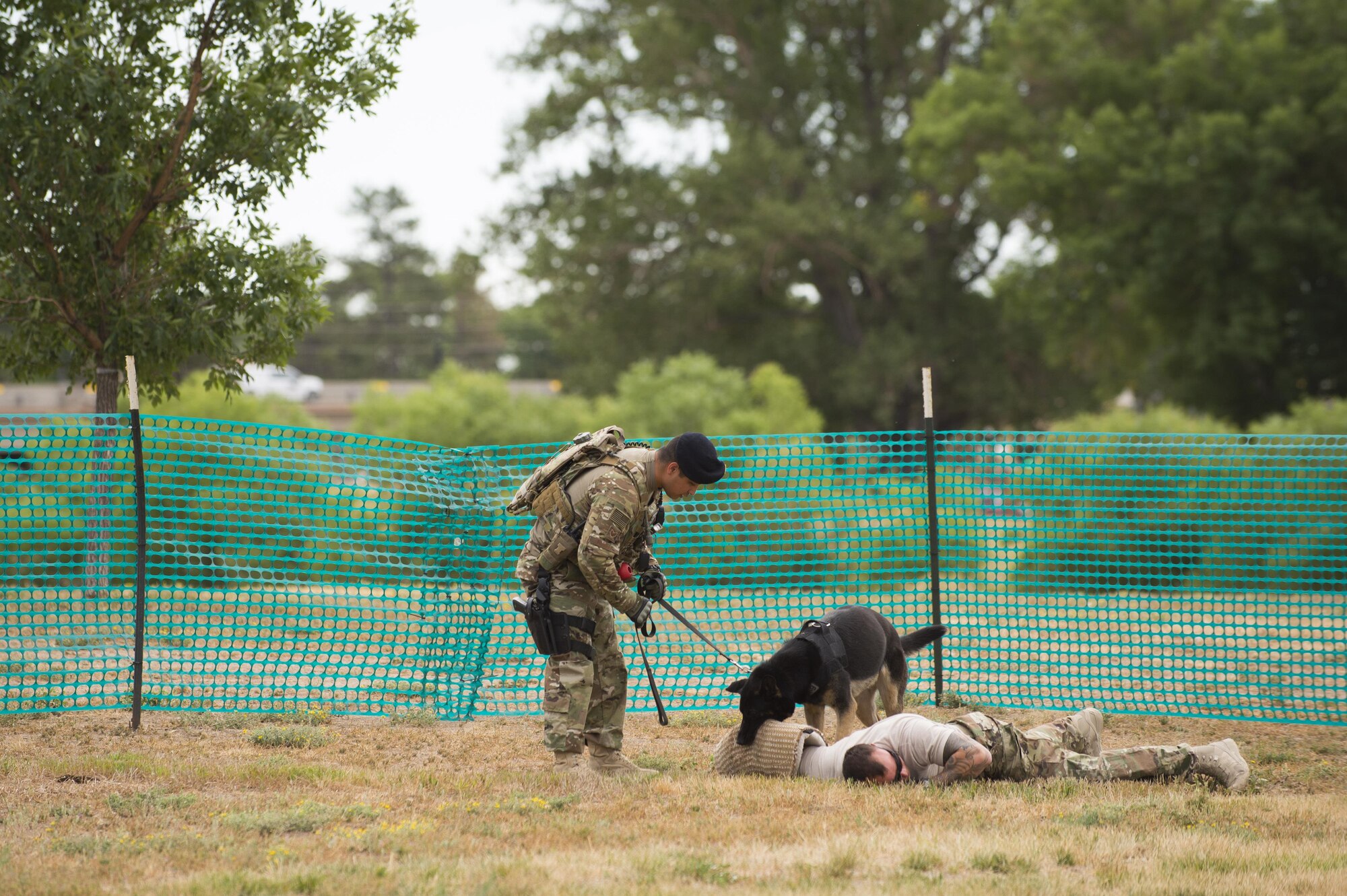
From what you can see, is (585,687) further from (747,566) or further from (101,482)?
(747,566)

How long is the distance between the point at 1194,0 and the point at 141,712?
25.6 meters

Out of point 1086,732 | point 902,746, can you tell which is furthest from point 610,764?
point 1086,732

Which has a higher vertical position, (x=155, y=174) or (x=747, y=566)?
(x=155, y=174)

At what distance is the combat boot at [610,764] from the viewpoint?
19.6 ft

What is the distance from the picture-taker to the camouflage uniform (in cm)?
561

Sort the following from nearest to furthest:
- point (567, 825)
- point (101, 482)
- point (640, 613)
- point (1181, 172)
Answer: point (567, 825), point (640, 613), point (101, 482), point (1181, 172)

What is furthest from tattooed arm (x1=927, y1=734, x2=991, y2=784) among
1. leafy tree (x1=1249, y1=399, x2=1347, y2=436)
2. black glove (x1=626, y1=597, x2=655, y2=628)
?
leafy tree (x1=1249, y1=399, x2=1347, y2=436)

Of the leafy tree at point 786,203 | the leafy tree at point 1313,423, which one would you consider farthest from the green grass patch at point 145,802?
the leafy tree at point 786,203

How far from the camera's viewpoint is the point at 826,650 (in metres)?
6.05

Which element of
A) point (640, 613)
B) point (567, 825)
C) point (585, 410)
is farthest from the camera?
point (585, 410)

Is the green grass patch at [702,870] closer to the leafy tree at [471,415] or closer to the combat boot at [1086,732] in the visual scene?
the combat boot at [1086,732]

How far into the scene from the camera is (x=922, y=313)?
34125mm

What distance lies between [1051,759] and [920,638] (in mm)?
1126

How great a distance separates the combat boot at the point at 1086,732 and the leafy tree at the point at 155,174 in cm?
713
